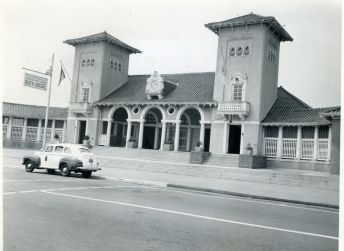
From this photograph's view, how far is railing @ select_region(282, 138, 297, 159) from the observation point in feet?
88.1

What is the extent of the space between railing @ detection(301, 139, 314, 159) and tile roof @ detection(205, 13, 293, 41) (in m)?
8.52

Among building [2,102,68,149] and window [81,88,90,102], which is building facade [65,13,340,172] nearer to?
window [81,88,90,102]

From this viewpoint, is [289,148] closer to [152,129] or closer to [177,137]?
[177,137]

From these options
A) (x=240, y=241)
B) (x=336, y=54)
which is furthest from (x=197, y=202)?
(x=336, y=54)

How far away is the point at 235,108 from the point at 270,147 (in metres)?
3.69

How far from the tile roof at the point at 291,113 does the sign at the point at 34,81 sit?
15265 mm

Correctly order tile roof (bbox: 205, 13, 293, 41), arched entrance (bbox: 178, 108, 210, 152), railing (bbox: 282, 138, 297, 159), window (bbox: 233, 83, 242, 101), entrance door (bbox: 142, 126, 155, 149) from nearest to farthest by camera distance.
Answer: railing (bbox: 282, 138, 297, 159)
tile roof (bbox: 205, 13, 293, 41)
window (bbox: 233, 83, 242, 101)
arched entrance (bbox: 178, 108, 210, 152)
entrance door (bbox: 142, 126, 155, 149)

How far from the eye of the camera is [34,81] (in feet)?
64.2

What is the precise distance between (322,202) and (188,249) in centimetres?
883

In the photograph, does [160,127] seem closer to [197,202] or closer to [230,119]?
[230,119]

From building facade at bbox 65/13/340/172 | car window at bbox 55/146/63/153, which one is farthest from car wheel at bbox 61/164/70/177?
building facade at bbox 65/13/340/172

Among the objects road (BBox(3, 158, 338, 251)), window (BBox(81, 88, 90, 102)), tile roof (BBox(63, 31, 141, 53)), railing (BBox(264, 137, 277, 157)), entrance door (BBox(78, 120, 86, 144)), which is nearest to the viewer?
road (BBox(3, 158, 338, 251))

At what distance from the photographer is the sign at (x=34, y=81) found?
734 inches

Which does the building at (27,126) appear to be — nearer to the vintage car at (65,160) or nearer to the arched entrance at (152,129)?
the arched entrance at (152,129)
